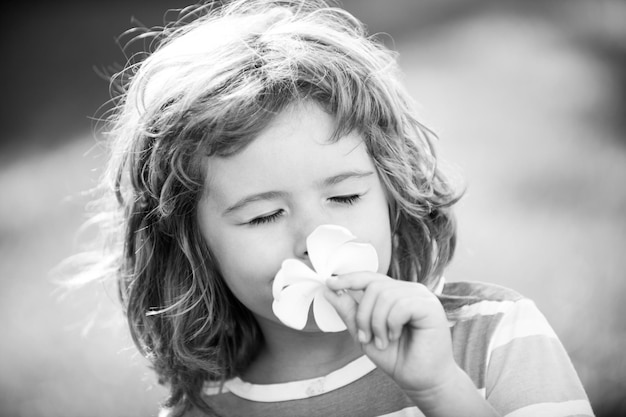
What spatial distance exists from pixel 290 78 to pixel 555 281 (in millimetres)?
2116

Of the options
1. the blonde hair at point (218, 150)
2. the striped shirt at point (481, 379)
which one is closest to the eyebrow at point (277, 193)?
the blonde hair at point (218, 150)

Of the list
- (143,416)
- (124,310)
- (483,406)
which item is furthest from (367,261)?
(143,416)

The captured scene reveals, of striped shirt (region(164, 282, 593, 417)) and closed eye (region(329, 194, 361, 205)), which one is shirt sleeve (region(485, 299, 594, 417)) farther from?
closed eye (region(329, 194, 361, 205))

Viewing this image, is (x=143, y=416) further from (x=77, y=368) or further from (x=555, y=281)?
(x=555, y=281)

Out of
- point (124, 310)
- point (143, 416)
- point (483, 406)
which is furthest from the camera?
point (143, 416)

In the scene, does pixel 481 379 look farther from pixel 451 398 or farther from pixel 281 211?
Answer: pixel 281 211

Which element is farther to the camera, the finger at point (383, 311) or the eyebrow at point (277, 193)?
the eyebrow at point (277, 193)

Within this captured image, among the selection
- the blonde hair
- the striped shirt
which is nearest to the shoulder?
the striped shirt

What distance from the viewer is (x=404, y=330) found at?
1560mm

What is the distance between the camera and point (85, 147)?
5430mm

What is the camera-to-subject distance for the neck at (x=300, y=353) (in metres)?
2.03

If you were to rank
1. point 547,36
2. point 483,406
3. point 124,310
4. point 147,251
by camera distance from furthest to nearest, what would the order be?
point 547,36 < point 124,310 < point 147,251 < point 483,406

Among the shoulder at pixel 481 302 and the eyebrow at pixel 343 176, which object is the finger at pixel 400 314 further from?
the shoulder at pixel 481 302

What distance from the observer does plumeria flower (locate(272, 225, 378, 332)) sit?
→ 62.7 inches
